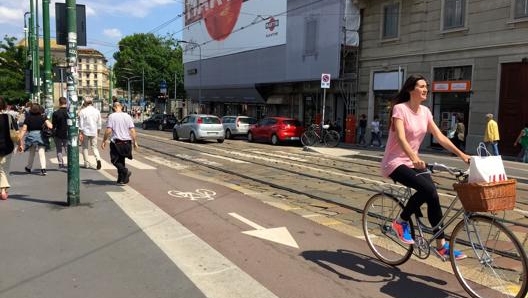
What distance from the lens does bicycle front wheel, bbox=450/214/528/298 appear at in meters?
3.95

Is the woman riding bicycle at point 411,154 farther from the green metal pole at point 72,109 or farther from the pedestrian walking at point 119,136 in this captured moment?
the pedestrian walking at point 119,136

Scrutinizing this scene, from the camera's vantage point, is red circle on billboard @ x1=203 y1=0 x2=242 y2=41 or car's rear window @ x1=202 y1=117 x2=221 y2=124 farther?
red circle on billboard @ x1=203 y1=0 x2=242 y2=41

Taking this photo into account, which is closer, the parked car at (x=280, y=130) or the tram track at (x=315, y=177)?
the tram track at (x=315, y=177)

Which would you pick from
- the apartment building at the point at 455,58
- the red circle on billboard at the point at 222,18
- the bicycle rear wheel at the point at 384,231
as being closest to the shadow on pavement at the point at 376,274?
the bicycle rear wheel at the point at 384,231

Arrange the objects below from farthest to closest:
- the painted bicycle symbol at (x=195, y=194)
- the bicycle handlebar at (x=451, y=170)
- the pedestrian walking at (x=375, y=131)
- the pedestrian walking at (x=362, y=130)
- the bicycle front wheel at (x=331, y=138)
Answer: the pedestrian walking at (x=362, y=130) → the pedestrian walking at (x=375, y=131) → the bicycle front wheel at (x=331, y=138) → the painted bicycle symbol at (x=195, y=194) → the bicycle handlebar at (x=451, y=170)

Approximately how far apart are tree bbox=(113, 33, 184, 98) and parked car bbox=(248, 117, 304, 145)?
4888 centimetres

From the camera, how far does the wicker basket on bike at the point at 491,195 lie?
3.94 meters

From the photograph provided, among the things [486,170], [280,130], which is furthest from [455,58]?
[486,170]

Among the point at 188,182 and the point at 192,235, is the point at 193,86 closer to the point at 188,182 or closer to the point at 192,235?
the point at 188,182

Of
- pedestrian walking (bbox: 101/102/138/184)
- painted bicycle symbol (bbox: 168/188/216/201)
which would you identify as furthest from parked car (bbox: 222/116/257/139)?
painted bicycle symbol (bbox: 168/188/216/201)

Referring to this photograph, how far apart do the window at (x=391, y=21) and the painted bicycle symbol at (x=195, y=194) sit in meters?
18.2

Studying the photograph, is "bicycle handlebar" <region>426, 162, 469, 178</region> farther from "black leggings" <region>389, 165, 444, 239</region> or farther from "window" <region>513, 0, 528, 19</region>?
"window" <region>513, 0, 528, 19</region>

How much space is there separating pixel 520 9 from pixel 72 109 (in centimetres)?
1704

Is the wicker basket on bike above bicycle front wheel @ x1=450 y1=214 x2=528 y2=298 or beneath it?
above
